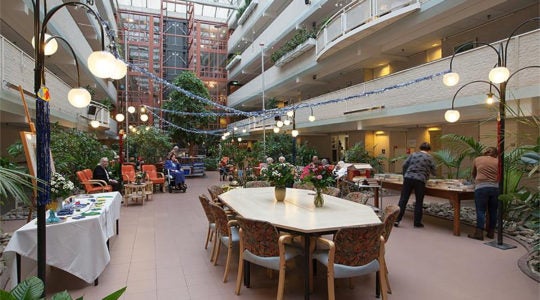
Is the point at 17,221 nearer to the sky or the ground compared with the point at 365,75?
nearer to the ground

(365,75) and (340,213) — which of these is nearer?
(340,213)

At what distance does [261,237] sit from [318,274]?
1.26m

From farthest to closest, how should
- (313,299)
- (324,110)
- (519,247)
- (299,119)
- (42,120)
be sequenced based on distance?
(299,119) < (324,110) < (519,247) < (313,299) < (42,120)

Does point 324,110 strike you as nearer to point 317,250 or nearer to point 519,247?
point 519,247

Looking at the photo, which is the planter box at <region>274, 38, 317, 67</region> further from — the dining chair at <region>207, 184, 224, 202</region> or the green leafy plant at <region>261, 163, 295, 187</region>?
the green leafy plant at <region>261, 163, 295, 187</region>

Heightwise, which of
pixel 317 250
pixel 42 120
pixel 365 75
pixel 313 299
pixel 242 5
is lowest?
pixel 313 299

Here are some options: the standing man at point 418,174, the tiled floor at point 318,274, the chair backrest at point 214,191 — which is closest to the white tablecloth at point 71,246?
the tiled floor at point 318,274

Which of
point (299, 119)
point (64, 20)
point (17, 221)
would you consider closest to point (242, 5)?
point (299, 119)

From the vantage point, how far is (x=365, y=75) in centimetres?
1515

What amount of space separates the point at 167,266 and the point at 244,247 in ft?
4.93

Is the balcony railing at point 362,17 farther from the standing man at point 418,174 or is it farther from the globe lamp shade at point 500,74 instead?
the globe lamp shade at point 500,74

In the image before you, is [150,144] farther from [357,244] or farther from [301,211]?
[357,244]

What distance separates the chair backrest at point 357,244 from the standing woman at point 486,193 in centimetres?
361

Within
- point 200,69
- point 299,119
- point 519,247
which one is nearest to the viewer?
point 519,247
